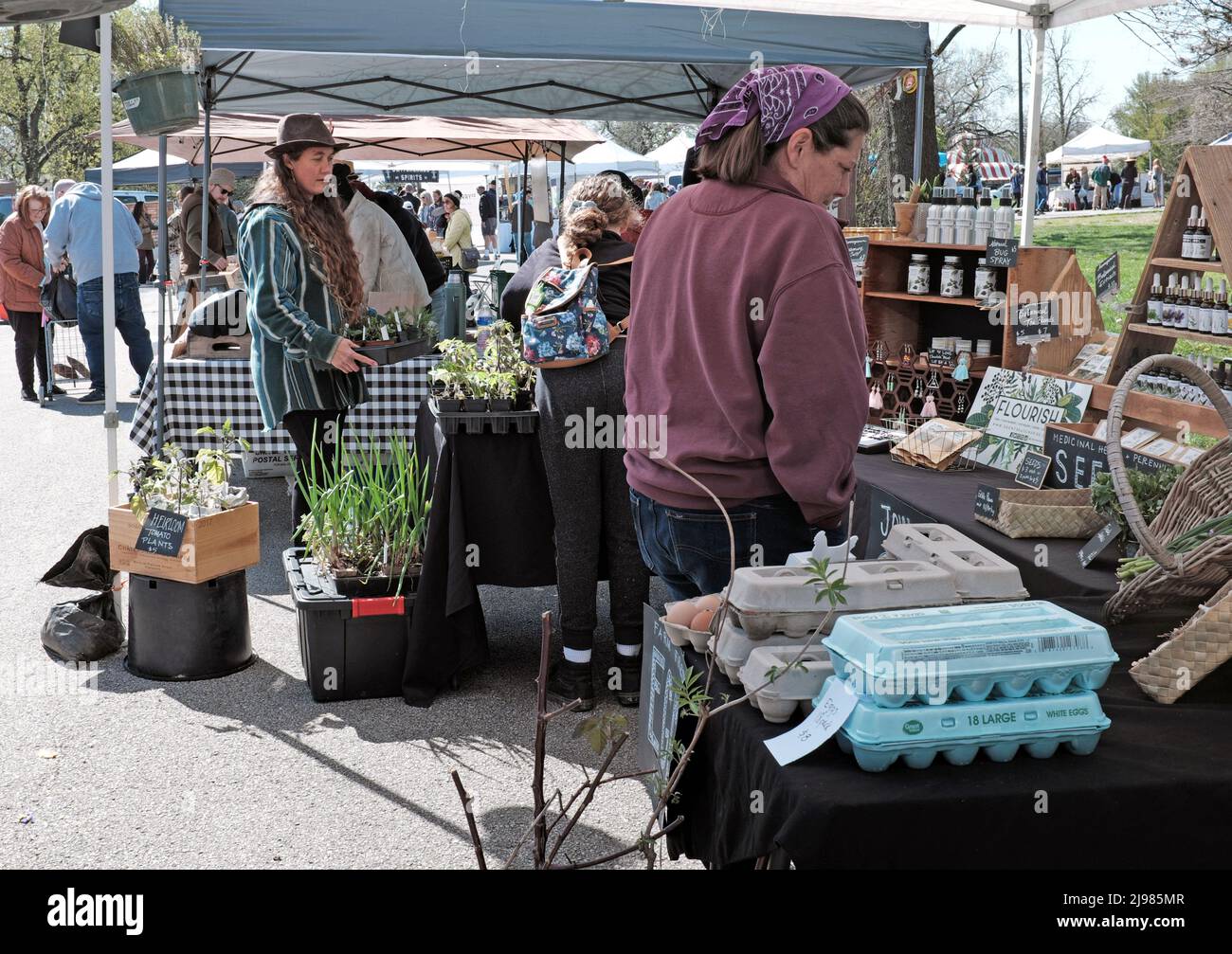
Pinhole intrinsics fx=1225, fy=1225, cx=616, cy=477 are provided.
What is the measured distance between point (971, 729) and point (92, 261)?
9193 mm

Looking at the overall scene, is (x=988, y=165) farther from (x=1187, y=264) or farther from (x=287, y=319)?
(x=287, y=319)

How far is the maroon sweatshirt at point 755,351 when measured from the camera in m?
2.18

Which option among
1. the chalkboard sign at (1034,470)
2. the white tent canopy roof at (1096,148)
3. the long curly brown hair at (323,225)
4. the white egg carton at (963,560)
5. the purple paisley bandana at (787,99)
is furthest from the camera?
the white tent canopy roof at (1096,148)

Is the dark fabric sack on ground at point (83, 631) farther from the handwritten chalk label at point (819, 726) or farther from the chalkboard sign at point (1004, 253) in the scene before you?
the chalkboard sign at point (1004, 253)

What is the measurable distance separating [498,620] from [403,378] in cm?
168

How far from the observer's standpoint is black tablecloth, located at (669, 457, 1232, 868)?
62.2 inches

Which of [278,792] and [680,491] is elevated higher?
[680,491]

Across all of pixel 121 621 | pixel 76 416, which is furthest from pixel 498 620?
pixel 76 416

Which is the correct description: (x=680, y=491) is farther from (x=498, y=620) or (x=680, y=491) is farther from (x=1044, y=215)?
(x=1044, y=215)

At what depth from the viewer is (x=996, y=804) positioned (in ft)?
5.28

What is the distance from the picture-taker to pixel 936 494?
11.5ft

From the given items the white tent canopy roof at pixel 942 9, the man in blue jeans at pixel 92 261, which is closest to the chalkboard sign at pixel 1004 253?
the white tent canopy roof at pixel 942 9

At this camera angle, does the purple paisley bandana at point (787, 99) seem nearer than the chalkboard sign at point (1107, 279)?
Yes
